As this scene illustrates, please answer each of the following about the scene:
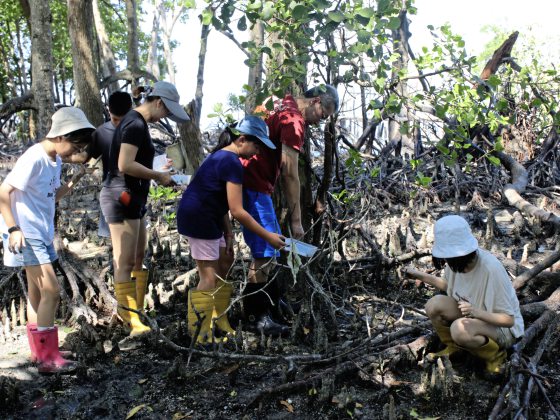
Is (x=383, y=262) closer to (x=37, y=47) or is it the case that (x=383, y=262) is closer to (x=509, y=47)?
(x=37, y=47)

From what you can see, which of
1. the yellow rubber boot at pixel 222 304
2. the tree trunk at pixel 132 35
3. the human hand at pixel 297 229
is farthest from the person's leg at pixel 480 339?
the tree trunk at pixel 132 35

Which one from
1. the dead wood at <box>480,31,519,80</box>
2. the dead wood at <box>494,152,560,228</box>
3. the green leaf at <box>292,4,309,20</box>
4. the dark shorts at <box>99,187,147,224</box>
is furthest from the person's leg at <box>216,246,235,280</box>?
the dead wood at <box>480,31,519,80</box>

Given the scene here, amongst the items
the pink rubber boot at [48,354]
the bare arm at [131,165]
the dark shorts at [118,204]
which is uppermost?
the bare arm at [131,165]

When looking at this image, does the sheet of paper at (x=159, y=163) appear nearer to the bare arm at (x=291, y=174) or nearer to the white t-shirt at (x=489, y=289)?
the bare arm at (x=291, y=174)

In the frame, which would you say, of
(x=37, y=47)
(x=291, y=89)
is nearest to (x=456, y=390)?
(x=291, y=89)

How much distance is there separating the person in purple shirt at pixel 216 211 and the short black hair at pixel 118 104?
2.38ft

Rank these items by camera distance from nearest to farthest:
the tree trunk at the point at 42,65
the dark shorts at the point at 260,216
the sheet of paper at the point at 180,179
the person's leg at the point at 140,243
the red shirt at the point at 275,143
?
the red shirt at the point at 275,143 → the dark shorts at the point at 260,216 → the sheet of paper at the point at 180,179 → the person's leg at the point at 140,243 → the tree trunk at the point at 42,65

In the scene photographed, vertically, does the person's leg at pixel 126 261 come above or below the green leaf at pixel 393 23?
below

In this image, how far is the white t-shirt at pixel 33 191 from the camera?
2797mm

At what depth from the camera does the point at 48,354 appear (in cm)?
295

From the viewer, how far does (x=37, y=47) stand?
14.1 feet

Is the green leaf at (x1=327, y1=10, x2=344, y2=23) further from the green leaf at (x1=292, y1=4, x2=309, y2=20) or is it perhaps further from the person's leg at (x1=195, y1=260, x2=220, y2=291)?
Answer: the person's leg at (x1=195, y1=260, x2=220, y2=291)

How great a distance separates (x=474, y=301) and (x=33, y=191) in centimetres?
205

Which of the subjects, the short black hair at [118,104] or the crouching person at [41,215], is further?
the short black hair at [118,104]
